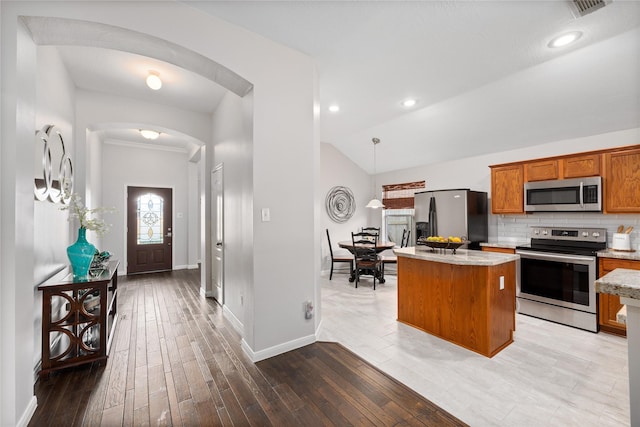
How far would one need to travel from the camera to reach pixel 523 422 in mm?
1705

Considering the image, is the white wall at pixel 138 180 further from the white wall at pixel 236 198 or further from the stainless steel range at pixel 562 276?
the stainless steel range at pixel 562 276

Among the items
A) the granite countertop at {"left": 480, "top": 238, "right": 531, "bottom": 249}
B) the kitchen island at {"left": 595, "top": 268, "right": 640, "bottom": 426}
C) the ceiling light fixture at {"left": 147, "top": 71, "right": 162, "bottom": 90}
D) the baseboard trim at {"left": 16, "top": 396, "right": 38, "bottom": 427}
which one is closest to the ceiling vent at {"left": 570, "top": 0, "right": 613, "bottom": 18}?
the kitchen island at {"left": 595, "top": 268, "right": 640, "bottom": 426}

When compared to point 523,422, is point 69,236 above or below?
above

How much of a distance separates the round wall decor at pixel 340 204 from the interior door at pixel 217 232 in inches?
102

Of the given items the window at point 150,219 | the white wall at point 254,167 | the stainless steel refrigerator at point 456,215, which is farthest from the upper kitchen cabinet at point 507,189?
the window at point 150,219

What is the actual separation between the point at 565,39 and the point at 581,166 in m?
1.67

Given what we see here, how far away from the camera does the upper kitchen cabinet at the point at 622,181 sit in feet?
9.77

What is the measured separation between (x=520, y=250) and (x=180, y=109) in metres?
5.34

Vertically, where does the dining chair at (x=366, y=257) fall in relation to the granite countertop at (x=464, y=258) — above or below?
below

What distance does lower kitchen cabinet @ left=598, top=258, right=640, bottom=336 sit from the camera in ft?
9.37

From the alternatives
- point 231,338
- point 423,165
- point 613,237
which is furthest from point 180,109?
point 613,237

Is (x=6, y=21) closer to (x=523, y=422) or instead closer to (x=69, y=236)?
(x=69, y=236)

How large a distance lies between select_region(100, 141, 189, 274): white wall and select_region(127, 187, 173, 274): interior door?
11 centimetres

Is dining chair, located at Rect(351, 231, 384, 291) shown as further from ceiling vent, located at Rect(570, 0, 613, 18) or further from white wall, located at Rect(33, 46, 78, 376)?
white wall, located at Rect(33, 46, 78, 376)
